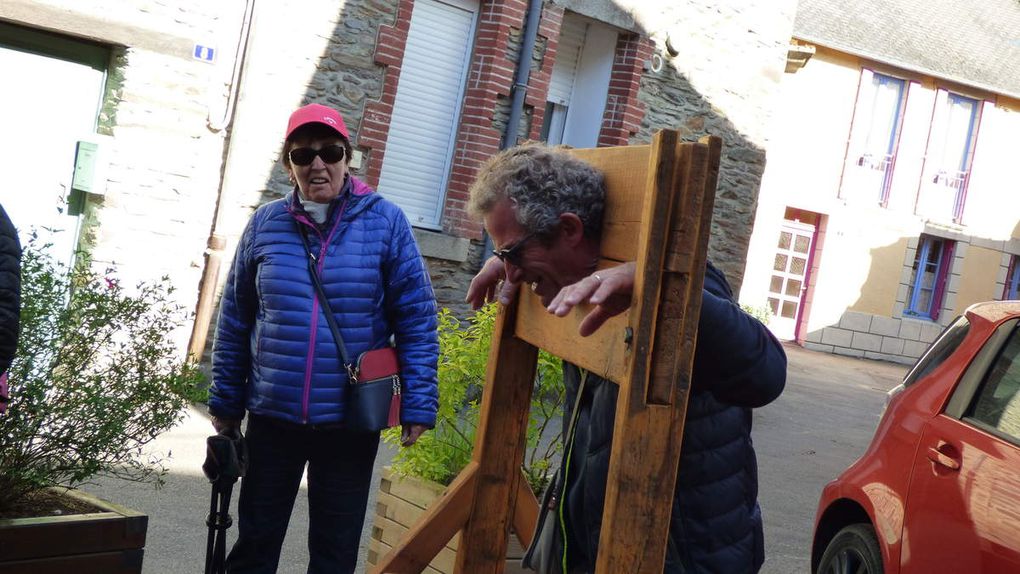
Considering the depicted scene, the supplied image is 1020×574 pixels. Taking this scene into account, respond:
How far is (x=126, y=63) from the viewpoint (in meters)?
9.07

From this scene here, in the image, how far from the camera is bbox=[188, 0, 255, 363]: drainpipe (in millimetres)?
9648

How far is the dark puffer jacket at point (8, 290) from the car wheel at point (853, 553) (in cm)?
345

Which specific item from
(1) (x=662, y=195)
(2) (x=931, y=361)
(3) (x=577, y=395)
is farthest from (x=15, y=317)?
(2) (x=931, y=361)

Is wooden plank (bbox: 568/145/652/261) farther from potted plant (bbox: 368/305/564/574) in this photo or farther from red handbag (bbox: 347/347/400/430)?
potted plant (bbox: 368/305/564/574)

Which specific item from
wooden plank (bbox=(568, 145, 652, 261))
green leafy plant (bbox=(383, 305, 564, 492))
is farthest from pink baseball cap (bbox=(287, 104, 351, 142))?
wooden plank (bbox=(568, 145, 652, 261))

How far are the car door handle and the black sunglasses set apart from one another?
255cm

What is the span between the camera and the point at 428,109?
447 inches

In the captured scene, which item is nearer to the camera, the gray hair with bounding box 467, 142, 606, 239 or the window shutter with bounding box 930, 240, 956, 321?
the gray hair with bounding box 467, 142, 606, 239

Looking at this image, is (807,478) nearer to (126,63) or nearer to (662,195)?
(126,63)

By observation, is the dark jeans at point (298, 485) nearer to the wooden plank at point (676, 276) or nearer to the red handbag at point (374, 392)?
Answer: the red handbag at point (374, 392)

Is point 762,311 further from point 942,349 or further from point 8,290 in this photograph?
point 8,290

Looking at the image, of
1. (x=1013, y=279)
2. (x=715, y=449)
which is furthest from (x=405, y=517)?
(x=1013, y=279)

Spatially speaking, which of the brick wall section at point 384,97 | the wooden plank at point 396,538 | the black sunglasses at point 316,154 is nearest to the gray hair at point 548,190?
the black sunglasses at point 316,154

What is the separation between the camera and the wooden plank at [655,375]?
7.14 feet
